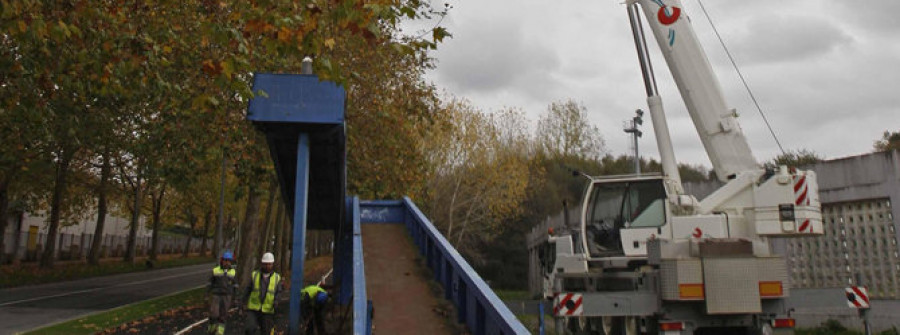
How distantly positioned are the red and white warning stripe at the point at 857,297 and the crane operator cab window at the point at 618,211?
2625 millimetres

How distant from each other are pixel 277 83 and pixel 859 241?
39.6ft

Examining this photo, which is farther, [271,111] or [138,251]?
[138,251]

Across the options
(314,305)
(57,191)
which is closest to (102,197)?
(57,191)

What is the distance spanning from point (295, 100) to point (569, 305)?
501cm

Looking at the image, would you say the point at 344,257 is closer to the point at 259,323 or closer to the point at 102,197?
the point at 259,323

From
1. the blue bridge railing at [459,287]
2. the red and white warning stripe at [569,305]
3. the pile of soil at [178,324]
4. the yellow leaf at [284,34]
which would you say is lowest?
the pile of soil at [178,324]

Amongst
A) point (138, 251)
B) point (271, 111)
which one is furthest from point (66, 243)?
point (271, 111)

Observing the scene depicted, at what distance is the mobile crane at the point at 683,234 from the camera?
7520 millimetres

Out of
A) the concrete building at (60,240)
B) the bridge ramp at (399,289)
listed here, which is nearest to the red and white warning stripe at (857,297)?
the bridge ramp at (399,289)

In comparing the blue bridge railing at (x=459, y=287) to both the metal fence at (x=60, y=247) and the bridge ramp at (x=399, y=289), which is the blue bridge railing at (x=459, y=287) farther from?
the metal fence at (x=60, y=247)

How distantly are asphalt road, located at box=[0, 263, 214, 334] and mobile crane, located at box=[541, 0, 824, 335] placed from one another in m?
12.1

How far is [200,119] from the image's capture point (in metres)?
14.9

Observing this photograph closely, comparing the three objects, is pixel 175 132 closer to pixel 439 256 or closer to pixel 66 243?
pixel 439 256

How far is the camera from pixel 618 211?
34.0 ft
